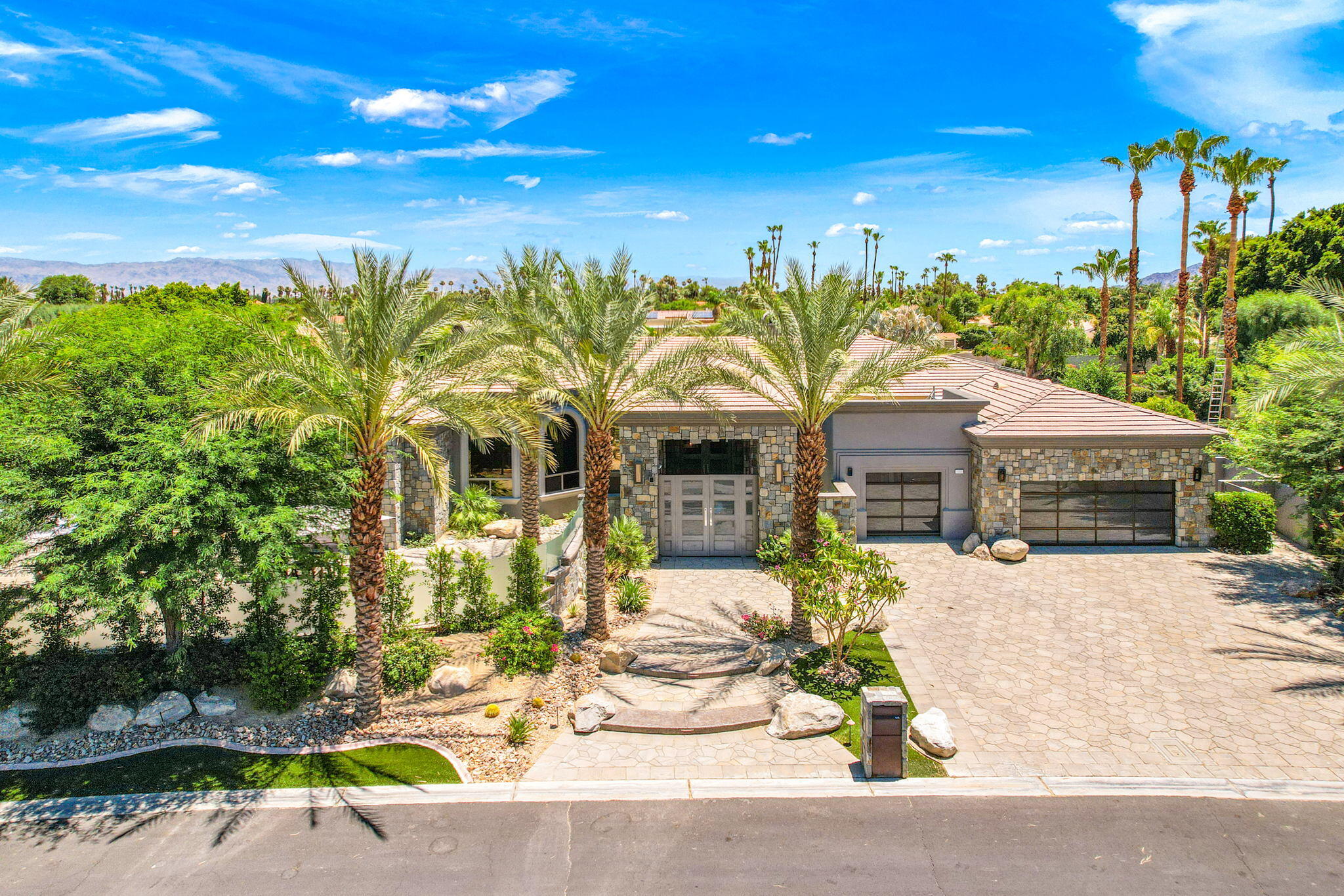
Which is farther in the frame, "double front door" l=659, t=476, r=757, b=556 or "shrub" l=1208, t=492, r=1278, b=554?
"double front door" l=659, t=476, r=757, b=556

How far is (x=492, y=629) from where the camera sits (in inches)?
622

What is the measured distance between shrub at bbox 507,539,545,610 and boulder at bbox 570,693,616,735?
3.61 metres

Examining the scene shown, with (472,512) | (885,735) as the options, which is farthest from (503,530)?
(885,735)

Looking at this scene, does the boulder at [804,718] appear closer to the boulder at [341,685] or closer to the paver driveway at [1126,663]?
the paver driveway at [1126,663]

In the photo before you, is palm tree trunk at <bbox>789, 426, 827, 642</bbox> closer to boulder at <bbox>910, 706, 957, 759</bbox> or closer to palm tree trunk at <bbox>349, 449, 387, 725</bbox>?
boulder at <bbox>910, 706, 957, 759</bbox>

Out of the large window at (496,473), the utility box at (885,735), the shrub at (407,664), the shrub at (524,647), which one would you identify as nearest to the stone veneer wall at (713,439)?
the large window at (496,473)

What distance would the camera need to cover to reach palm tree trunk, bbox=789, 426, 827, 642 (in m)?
15.3

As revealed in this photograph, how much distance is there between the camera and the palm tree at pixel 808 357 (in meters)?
14.5

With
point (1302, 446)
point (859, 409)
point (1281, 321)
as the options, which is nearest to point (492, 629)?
point (859, 409)

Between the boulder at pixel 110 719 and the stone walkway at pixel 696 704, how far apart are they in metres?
6.27

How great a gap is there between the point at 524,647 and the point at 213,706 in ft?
15.7

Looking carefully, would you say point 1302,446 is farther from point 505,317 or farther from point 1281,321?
point 1281,321

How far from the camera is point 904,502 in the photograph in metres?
22.8

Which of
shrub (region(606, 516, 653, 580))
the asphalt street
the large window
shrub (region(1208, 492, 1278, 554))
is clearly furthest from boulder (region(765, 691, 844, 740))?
shrub (region(1208, 492, 1278, 554))
